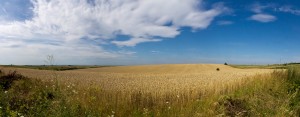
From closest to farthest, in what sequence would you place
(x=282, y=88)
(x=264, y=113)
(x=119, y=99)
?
(x=264, y=113), (x=119, y=99), (x=282, y=88)

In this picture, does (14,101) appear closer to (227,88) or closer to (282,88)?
(227,88)

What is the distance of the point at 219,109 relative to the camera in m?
8.95

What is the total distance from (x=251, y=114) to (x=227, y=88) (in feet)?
17.5

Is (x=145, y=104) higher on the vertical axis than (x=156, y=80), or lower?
lower

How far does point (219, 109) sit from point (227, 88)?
538cm

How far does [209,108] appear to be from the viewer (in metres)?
9.27

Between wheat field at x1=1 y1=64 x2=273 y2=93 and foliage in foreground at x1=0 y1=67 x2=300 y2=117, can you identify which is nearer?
foliage in foreground at x1=0 y1=67 x2=300 y2=117

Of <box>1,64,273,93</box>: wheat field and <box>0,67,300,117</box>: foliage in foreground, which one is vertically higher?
<box>1,64,273,93</box>: wheat field

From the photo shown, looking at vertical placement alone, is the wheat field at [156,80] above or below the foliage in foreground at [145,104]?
above

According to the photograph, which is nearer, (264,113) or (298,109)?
(264,113)

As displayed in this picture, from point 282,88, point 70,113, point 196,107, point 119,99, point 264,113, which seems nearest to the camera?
point 70,113

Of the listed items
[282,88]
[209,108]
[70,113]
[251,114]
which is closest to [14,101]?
[70,113]

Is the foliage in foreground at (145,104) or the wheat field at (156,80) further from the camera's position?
the wheat field at (156,80)

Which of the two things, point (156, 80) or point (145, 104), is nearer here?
point (145, 104)
